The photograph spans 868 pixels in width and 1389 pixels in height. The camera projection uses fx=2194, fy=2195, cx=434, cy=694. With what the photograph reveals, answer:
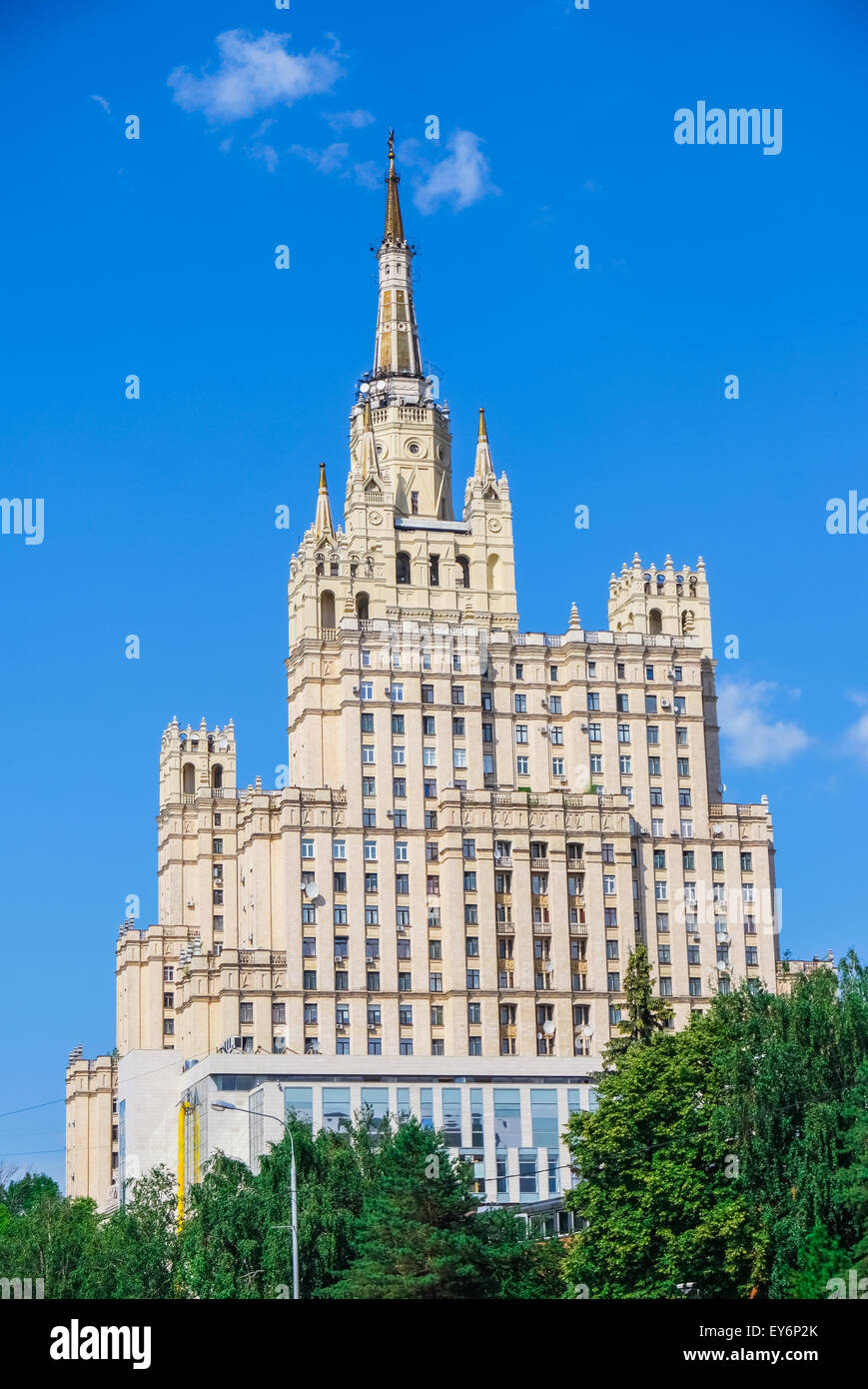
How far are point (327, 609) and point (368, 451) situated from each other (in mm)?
16948

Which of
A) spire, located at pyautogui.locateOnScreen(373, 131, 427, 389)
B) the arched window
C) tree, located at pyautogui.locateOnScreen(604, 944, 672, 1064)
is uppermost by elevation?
spire, located at pyautogui.locateOnScreen(373, 131, 427, 389)

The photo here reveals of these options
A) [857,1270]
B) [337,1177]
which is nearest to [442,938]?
[337,1177]

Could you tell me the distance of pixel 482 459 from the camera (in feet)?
557

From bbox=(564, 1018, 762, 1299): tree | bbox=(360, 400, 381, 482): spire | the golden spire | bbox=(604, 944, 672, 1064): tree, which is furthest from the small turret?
bbox=(564, 1018, 762, 1299): tree

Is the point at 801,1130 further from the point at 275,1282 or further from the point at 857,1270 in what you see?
the point at 275,1282

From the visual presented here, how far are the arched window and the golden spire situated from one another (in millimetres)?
36670

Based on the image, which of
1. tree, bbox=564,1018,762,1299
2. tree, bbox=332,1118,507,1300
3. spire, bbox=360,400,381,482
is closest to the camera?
tree, bbox=332,1118,507,1300

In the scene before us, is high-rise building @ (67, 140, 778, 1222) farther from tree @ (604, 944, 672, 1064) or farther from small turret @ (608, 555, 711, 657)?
tree @ (604, 944, 672, 1064)

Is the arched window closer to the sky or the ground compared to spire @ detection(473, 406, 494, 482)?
closer to the ground

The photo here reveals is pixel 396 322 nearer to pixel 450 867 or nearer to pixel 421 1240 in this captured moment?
pixel 450 867

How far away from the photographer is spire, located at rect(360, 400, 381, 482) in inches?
6452

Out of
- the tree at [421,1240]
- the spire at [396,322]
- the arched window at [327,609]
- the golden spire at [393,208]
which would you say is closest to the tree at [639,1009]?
the tree at [421,1240]

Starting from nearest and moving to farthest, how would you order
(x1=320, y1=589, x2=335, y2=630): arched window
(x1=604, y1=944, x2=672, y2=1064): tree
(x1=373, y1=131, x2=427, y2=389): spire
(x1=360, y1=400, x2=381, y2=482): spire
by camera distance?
(x1=604, y1=944, x2=672, y2=1064): tree → (x1=320, y1=589, x2=335, y2=630): arched window → (x1=360, y1=400, x2=381, y2=482): spire → (x1=373, y1=131, x2=427, y2=389): spire

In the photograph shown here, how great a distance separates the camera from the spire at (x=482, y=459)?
168500 mm
